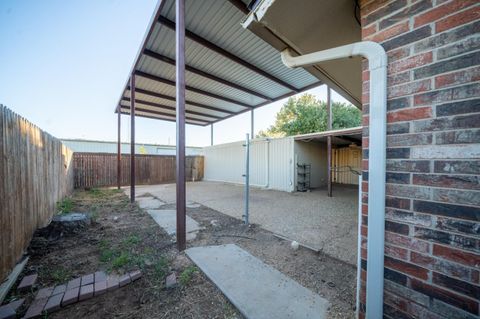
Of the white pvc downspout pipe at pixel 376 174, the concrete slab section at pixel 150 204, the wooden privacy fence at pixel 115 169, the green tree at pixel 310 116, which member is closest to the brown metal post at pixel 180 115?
the white pvc downspout pipe at pixel 376 174

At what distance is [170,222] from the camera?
371 centimetres

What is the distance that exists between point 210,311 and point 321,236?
2.17m

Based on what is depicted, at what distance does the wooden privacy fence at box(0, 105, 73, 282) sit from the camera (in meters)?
1.89

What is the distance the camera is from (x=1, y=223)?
1.79m

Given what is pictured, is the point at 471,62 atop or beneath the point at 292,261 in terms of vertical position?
atop

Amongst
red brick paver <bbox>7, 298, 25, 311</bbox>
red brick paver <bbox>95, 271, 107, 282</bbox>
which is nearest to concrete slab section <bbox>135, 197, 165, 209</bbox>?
red brick paver <bbox>95, 271, 107, 282</bbox>

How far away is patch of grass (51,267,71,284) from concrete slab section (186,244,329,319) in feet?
3.94

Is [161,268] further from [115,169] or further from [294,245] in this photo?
[115,169]

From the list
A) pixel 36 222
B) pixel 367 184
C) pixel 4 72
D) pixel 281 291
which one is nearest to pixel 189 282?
pixel 281 291

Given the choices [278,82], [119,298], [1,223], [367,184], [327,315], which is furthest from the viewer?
[278,82]

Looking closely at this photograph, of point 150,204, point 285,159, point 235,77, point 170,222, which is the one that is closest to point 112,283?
point 170,222

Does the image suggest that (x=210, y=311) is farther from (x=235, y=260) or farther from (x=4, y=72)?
(x=4, y=72)

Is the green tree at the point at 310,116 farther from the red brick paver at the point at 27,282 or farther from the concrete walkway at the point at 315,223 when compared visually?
the red brick paver at the point at 27,282

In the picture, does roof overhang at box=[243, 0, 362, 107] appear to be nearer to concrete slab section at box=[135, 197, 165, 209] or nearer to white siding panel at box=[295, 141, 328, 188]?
concrete slab section at box=[135, 197, 165, 209]
